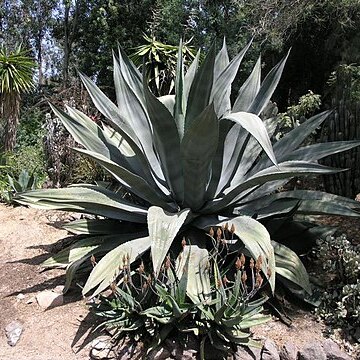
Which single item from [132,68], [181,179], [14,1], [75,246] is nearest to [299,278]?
[181,179]

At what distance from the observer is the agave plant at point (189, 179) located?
275cm

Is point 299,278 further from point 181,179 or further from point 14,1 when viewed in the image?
point 14,1

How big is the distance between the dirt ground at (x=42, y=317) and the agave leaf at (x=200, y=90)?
1436 mm

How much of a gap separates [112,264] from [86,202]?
51cm

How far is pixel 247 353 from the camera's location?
8.32 ft

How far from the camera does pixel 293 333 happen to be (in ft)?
8.93

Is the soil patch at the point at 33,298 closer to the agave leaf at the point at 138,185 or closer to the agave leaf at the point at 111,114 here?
the agave leaf at the point at 138,185

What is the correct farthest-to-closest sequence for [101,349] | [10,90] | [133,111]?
[10,90] → [133,111] → [101,349]

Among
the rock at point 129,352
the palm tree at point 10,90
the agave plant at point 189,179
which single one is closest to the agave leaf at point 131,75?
the agave plant at point 189,179

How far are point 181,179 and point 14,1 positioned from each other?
18.1 m

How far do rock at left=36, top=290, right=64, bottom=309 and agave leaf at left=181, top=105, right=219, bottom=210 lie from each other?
3.47ft

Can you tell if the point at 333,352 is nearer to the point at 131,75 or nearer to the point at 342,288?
the point at 342,288

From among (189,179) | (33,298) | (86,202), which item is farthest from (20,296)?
(189,179)

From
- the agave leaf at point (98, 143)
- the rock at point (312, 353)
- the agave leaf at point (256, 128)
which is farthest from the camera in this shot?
the agave leaf at point (98, 143)
